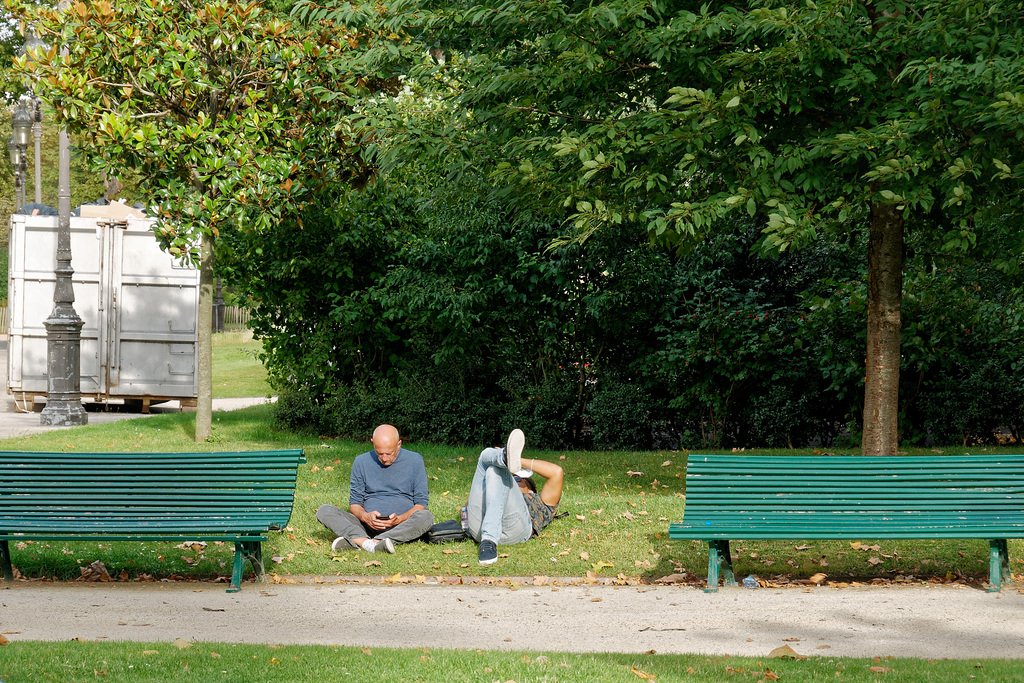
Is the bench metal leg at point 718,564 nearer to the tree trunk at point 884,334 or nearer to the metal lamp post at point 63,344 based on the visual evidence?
the tree trunk at point 884,334

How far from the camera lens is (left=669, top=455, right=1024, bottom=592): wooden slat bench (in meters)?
6.73

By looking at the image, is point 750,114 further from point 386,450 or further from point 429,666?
point 429,666

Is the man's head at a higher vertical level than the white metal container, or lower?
lower

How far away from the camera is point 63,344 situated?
15.4 m

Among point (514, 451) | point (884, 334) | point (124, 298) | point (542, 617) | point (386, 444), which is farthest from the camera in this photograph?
point (124, 298)

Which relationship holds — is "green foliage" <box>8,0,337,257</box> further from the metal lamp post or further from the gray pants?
the gray pants

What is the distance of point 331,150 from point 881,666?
10.4 metres

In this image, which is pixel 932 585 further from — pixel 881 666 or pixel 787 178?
pixel 787 178

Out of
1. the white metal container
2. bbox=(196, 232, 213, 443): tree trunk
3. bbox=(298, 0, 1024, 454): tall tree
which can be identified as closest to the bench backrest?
bbox=(298, 0, 1024, 454): tall tree

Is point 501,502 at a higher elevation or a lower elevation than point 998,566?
higher

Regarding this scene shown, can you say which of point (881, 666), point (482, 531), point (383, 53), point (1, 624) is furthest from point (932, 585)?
point (383, 53)

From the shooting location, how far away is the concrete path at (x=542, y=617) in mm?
5570

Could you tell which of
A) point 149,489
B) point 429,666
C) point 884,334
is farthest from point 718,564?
point 149,489

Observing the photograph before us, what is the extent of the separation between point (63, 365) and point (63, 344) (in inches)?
12.8
